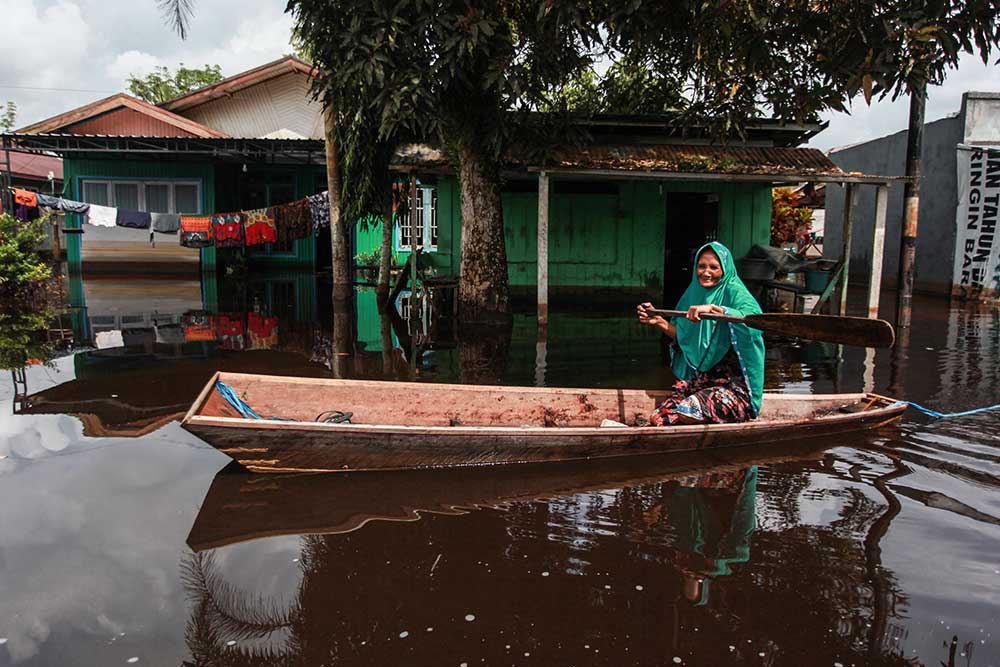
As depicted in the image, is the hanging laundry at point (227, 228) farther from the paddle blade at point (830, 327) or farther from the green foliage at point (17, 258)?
the paddle blade at point (830, 327)

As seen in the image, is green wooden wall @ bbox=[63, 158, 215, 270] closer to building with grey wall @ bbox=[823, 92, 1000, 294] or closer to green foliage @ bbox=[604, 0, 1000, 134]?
green foliage @ bbox=[604, 0, 1000, 134]

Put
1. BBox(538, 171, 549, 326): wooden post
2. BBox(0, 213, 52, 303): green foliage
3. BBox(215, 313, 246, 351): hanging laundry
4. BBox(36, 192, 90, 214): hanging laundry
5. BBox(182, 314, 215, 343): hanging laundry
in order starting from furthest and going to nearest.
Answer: BBox(36, 192, 90, 214): hanging laundry
BBox(0, 213, 52, 303): green foliage
BBox(538, 171, 549, 326): wooden post
BBox(182, 314, 215, 343): hanging laundry
BBox(215, 313, 246, 351): hanging laundry

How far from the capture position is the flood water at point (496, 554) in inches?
117

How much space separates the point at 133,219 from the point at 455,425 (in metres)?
14.8

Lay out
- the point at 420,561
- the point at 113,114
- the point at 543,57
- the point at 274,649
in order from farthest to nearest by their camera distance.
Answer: the point at 113,114 < the point at 543,57 < the point at 420,561 < the point at 274,649

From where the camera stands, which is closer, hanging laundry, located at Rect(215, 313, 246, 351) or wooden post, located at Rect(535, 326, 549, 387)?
wooden post, located at Rect(535, 326, 549, 387)

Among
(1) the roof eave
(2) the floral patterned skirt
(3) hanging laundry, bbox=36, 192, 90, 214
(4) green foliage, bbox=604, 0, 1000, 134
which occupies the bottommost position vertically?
(2) the floral patterned skirt

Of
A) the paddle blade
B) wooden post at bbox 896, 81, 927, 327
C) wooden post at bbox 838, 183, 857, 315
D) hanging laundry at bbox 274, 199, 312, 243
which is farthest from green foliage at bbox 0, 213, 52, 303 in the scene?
wooden post at bbox 896, 81, 927, 327

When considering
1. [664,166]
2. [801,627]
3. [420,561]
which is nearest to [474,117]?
[664,166]

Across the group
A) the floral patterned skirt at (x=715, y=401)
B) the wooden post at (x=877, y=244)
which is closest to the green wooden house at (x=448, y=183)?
the wooden post at (x=877, y=244)

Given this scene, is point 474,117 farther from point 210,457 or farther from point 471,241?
point 210,457

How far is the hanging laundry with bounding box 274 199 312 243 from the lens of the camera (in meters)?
17.1

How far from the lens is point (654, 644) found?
297 centimetres

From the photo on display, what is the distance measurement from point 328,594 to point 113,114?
18594 millimetres
